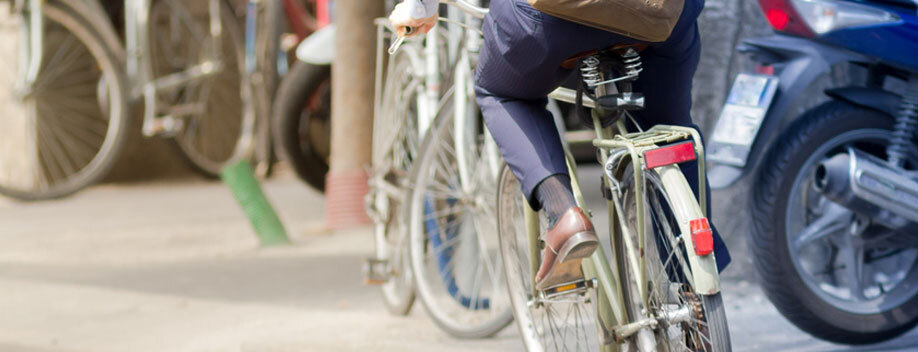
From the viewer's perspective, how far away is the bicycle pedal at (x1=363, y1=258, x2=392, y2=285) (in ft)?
13.8

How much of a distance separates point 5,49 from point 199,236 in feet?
7.55

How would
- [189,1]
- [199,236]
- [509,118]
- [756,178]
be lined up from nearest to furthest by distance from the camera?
1. [509,118]
2. [756,178]
3. [199,236]
4. [189,1]

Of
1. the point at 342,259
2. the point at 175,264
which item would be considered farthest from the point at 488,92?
the point at 175,264

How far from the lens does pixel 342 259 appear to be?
549cm

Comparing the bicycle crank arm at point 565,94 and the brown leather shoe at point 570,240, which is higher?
the bicycle crank arm at point 565,94

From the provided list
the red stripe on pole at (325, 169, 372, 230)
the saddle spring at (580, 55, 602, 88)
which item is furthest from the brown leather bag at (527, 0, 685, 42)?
the red stripe on pole at (325, 169, 372, 230)

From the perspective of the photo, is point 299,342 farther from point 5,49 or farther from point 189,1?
point 189,1

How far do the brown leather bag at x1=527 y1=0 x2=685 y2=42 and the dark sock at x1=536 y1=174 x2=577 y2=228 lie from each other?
14.4 inches

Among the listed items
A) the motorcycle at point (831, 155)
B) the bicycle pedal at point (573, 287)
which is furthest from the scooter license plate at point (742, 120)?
the bicycle pedal at point (573, 287)

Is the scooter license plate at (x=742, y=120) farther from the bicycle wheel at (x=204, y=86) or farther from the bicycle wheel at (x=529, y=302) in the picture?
the bicycle wheel at (x=204, y=86)

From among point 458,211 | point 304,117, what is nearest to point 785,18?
point 458,211

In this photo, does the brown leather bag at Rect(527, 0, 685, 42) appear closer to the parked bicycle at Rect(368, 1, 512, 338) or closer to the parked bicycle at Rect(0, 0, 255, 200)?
the parked bicycle at Rect(368, 1, 512, 338)

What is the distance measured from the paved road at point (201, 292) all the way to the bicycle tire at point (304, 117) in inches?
11.6

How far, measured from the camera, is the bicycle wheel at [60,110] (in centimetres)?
733
